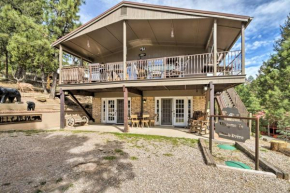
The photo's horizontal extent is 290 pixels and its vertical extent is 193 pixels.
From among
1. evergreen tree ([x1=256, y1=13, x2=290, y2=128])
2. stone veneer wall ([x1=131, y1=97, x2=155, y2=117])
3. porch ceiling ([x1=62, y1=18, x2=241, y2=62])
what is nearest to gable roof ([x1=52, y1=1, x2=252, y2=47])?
porch ceiling ([x1=62, y1=18, x2=241, y2=62])

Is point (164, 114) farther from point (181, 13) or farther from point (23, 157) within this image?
point (23, 157)

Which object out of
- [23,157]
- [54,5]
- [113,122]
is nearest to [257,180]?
[23,157]

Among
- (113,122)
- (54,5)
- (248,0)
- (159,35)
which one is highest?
(54,5)

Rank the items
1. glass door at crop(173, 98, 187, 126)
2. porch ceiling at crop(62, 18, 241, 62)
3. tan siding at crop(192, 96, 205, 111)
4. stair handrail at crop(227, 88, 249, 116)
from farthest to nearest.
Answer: glass door at crop(173, 98, 187, 126) → tan siding at crop(192, 96, 205, 111) → stair handrail at crop(227, 88, 249, 116) → porch ceiling at crop(62, 18, 241, 62)

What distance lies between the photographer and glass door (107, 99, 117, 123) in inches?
409

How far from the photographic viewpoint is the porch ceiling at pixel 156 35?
6.77 m

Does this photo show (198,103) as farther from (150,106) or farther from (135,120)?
(135,120)

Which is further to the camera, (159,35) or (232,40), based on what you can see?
(159,35)

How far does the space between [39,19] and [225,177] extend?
2125 cm

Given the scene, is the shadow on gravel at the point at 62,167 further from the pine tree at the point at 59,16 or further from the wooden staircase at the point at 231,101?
the pine tree at the point at 59,16

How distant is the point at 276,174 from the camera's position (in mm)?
2918

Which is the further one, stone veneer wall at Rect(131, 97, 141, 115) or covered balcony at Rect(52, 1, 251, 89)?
stone veneer wall at Rect(131, 97, 141, 115)

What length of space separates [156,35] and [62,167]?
25.1 feet

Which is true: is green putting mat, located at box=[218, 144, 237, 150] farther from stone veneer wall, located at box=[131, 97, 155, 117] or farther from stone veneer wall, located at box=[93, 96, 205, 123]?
stone veneer wall, located at box=[131, 97, 155, 117]
